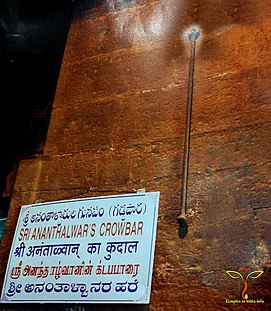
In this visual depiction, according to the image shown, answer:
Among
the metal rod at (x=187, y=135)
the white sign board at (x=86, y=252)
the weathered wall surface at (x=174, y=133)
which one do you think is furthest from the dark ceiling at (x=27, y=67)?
the metal rod at (x=187, y=135)

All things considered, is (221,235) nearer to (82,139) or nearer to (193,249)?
(193,249)

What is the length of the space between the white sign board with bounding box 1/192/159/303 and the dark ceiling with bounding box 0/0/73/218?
1516 millimetres

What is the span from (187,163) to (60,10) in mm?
3184

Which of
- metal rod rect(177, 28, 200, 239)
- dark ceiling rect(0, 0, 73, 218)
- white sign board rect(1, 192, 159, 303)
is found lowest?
white sign board rect(1, 192, 159, 303)

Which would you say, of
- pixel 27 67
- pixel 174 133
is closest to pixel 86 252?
pixel 174 133

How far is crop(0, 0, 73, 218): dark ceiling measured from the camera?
5559 mm

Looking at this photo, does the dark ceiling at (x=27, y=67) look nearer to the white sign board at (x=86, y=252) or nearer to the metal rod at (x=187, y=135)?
the white sign board at (x=86, y=252)

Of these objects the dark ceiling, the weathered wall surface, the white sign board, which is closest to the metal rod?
the weathered wall surface

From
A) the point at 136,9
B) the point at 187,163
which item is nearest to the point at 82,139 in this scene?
the point at 187,163

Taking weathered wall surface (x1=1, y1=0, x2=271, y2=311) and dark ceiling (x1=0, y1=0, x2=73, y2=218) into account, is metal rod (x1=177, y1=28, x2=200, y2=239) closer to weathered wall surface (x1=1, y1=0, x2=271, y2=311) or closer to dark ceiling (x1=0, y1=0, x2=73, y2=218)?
weathered wall surface (x1=1, y1=0, x2=271, y2=311)

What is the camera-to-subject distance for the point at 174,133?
3.65 meters

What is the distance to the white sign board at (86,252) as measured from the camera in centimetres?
317

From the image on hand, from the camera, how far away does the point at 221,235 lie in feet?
10.0

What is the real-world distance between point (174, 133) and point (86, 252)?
3.79 feet
